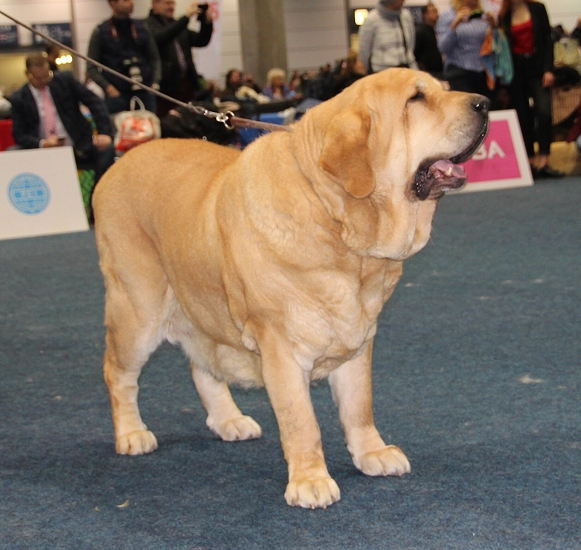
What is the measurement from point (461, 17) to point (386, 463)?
787 centimetres

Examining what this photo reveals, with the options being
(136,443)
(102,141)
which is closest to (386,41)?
(102,141)

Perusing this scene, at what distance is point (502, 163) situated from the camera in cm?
986

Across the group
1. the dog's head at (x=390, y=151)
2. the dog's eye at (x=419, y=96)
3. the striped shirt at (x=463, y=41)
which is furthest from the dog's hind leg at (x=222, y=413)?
the striped shirt at (x=463, y=41)

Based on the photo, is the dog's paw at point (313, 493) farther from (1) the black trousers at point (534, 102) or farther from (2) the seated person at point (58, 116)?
(1) the black trousers at point (534, 102)

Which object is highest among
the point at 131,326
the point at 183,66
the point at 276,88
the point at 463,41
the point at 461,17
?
the point at 461,17

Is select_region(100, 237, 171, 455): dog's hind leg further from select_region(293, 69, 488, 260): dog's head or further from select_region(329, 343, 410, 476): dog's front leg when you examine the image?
select_region(293, 69, 488, 260): dog's head

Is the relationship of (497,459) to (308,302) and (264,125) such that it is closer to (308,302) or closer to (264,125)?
(308,302)

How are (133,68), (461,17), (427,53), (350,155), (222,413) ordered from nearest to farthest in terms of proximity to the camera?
(350,155) → (222,413) → (133,68) → (461,17) → (427,53)

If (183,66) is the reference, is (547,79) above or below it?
below

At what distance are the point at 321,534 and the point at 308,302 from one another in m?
0.62

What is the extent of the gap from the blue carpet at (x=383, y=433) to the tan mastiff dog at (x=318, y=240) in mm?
193

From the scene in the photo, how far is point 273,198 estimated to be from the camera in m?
2.51

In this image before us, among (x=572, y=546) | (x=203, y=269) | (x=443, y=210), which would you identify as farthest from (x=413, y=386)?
(x=443, y=210)

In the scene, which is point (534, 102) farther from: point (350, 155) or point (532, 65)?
point (350, 155)
